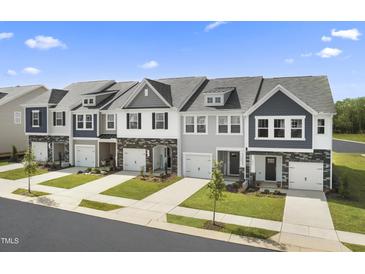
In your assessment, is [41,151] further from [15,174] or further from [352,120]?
[352,120]

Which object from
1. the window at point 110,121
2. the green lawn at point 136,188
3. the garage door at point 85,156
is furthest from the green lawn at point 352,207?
the garage door at point 85,156

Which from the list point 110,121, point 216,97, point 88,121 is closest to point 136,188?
point 216,97

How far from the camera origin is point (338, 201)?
17.5 metres

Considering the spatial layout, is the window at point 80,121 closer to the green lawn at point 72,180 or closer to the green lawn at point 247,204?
the green lawn at point 72,180

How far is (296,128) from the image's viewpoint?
20359 millimetres

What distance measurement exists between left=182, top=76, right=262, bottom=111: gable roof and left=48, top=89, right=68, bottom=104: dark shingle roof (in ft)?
51.4

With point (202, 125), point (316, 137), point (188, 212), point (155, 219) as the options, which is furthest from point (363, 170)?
point (155, 219)

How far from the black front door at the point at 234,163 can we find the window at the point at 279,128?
442cm

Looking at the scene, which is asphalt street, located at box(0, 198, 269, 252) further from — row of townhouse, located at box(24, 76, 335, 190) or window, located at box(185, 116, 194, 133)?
window, located at box(185, 116, 194, 133)

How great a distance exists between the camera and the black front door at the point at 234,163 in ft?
79.9

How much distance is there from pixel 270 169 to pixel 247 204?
686cm

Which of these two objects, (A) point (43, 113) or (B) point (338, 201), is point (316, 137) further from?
(A) point (43, 113)

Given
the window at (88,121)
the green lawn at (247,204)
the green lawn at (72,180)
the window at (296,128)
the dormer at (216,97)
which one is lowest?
the green lawn at (247,204)

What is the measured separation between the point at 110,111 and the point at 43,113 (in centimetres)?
882
